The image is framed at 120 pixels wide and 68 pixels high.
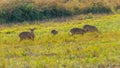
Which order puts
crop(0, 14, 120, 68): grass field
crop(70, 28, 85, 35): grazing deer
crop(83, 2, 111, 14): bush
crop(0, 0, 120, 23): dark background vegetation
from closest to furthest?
crop(0, 14, 120, 68): grass field → crop(70, 28, 85, 35): grazing deer → crop(0, 0, 120, 23): dark background vegetation → crop(83, 2, 111, 14): bush

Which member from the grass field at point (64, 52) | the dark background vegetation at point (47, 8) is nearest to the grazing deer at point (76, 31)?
the grass field at point (64, 52)

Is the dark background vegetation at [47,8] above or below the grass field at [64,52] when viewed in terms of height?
below

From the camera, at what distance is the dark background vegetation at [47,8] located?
128ft

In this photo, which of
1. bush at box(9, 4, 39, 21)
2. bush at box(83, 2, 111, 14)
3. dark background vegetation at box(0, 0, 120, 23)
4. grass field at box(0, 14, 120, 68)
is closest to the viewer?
grass field at box(0, 14, 120, 68)

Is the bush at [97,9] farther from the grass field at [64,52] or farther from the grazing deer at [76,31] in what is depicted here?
the grazing deer at [76,31]

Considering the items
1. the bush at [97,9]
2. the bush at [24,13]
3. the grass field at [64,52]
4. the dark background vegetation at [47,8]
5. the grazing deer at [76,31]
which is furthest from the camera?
the bush at [97,9]

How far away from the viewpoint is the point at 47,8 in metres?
40.8

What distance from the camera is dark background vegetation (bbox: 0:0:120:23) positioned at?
38.9m

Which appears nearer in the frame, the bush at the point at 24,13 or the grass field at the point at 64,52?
the grass field at the point at 64,52

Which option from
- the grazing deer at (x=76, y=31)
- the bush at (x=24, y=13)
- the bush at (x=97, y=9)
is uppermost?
the grazing deer at (x=76, y=31)

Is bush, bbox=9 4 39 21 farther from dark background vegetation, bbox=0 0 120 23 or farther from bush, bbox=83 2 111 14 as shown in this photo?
bush, bbox=83 2 111 14

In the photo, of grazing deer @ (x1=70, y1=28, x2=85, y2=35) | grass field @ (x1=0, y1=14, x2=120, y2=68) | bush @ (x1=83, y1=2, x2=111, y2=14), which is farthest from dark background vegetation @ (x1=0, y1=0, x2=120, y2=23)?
grazing deer @ (x1=70, y1=28, x2=85, y2=35)

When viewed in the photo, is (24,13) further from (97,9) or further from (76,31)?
(76,31)

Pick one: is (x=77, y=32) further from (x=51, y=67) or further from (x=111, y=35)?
(x=51, y=67)
